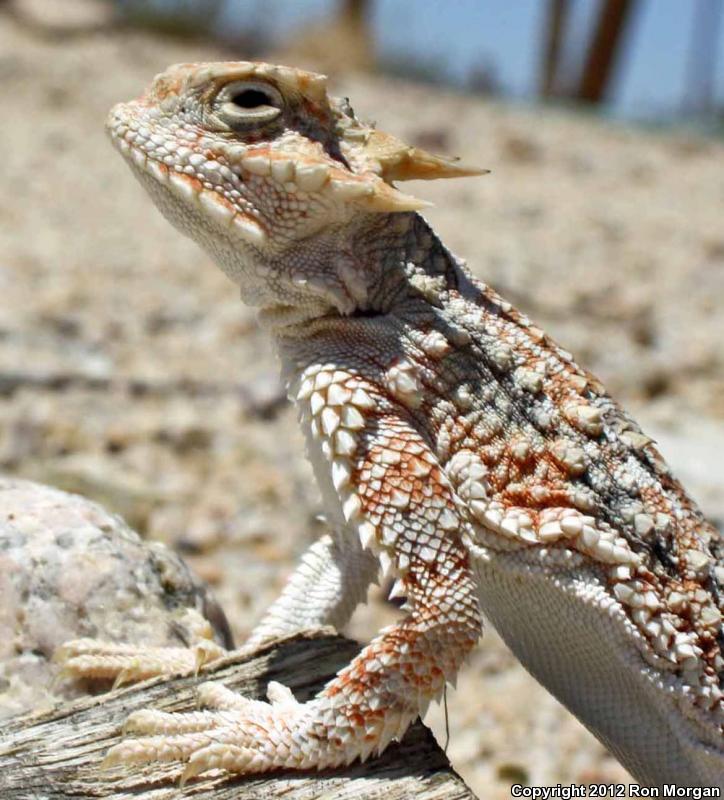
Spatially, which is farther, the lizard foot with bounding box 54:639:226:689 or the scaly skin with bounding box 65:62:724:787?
the lizard foot with bounding box 54:639:226:689

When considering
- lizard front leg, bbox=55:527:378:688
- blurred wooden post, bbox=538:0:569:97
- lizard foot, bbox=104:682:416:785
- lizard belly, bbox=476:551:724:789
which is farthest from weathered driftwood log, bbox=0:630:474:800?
blurred wooden post, bbox=538:0:569:97

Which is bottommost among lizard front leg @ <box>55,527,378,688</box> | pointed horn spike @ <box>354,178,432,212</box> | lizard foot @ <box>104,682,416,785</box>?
lizard front leg @ <box>55,527,378,688</box>

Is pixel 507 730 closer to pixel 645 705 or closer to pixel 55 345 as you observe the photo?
pixel 645 705

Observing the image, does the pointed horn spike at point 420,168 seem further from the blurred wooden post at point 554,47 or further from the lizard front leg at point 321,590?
the blurred wooden post at point 554,47

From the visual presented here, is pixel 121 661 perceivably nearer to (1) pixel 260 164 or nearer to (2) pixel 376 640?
(2) pixel 376 640

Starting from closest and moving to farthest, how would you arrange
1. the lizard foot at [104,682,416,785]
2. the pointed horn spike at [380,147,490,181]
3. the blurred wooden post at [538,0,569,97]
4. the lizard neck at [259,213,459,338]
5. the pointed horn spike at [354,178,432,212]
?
1. the lizard foot at [104,682,416,785]
2. the pointed horn spike at [354,178,432,212]
3. the lizard neck at [259,213,459,338]
4. the pointed horn spike at [380,147,490,181]
5. the blurred wooden post at [538,0,569,97]

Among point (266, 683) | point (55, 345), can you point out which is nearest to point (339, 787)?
point (266, 683)

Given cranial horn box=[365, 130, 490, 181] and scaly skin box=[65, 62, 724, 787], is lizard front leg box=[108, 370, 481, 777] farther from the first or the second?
cranial horn box=[365, 130, 490, 181]
